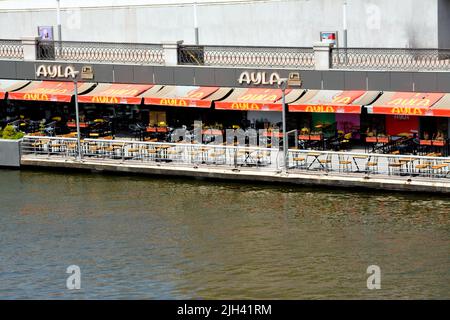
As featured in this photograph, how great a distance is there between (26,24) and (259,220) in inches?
913

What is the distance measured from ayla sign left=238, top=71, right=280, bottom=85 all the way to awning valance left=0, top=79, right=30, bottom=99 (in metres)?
10.0

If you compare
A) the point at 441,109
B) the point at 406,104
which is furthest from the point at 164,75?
the point at 441,109

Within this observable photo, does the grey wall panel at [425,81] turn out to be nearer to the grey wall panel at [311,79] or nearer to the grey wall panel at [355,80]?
the grey wall panel at [355,80]

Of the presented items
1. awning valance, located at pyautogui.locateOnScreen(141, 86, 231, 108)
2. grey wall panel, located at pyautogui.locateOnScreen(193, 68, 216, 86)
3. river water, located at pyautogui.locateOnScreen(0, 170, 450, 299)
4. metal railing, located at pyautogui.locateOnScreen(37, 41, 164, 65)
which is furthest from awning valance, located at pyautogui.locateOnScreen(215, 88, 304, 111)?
river water, located at pyautogui.locateOnScreen(0, 170, 450, 299)

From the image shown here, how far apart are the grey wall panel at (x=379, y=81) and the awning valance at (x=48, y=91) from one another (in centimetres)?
1217

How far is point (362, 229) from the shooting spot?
43.1 m

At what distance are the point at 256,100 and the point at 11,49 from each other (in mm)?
12632

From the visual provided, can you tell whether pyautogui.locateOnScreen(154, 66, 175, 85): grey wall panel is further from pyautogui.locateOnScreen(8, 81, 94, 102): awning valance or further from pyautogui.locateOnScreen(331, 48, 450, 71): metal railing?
pyautogui.locateOnScreen(331, 48, 450, 71): metal railing

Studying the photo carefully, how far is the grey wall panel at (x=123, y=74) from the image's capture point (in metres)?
57.3

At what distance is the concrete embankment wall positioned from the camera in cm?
4735

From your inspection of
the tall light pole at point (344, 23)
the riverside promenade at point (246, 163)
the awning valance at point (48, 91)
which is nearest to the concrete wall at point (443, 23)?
the tall light pole at point (344, 23)
